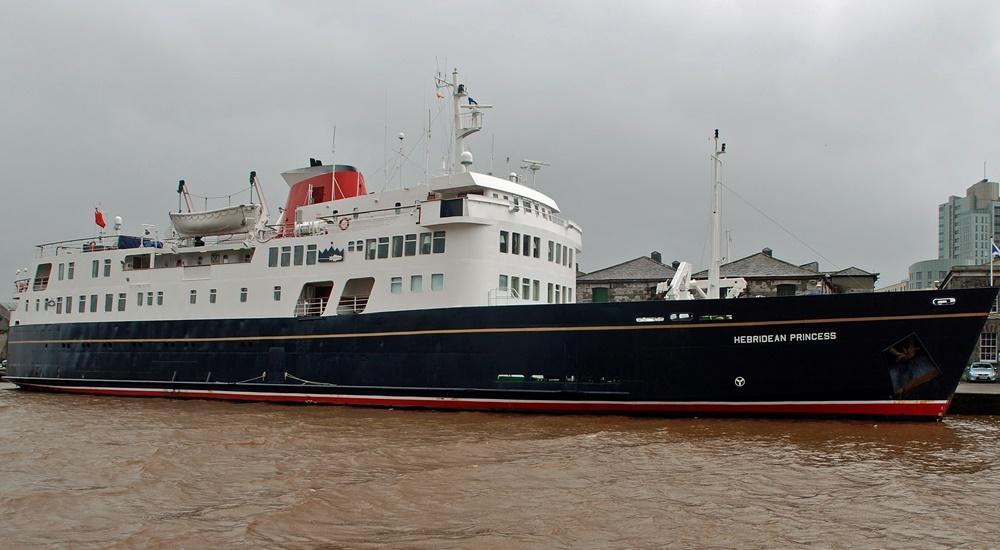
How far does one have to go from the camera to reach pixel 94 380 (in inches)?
1010

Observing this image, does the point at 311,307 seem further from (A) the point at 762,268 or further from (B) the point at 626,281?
(A) the point at 762,268

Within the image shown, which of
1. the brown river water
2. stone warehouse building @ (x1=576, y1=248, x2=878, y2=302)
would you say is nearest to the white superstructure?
the brown river water

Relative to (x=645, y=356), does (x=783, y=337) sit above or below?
above

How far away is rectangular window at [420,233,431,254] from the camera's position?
19.8m

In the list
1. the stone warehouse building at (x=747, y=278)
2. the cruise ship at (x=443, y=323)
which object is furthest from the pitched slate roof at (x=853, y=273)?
the cruise ship at (x=443, y=323)

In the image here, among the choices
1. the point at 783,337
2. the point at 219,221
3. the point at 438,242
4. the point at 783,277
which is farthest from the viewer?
the point at 783,277

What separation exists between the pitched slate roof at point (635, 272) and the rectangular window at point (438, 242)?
84.3 ft

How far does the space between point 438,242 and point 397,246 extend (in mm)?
1358

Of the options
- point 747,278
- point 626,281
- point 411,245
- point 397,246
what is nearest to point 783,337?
point 411,245

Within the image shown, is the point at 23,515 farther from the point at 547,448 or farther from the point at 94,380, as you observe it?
the point at 94,380

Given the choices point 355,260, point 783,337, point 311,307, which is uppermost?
point 355,260

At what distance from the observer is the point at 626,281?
4397 centimetres

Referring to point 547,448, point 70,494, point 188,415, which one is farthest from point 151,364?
point 547,448

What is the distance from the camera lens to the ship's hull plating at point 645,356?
51.3ft
